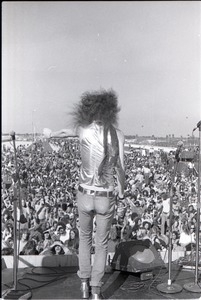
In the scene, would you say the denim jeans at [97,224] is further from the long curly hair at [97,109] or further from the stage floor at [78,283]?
the long curly hair at [97,109]

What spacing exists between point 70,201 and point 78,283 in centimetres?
80

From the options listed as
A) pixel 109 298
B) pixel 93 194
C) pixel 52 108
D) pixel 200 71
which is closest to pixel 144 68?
pixel 200 71

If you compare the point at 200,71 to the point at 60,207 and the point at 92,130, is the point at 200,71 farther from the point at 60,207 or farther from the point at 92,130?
the point at 60,207

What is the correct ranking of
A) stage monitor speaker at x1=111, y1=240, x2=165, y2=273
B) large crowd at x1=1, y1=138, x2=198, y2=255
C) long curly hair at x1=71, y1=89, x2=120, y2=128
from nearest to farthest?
long curly hair at x1=71, y1=89, x2=120, y2=128 < stage monitor speaker at x1=111, y1=240, x2=165, y2=273 < large crowd at x1=1, y1=138, x2=198, y2=255

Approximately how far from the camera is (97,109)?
8.71 feet

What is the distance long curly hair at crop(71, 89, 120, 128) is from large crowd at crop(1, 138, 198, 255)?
652 mm

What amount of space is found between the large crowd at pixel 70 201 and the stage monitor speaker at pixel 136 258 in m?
0.33

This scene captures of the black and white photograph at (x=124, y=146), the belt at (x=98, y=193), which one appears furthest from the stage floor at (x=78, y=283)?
the belt at (x=98, y=193)

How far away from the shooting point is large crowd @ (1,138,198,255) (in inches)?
135

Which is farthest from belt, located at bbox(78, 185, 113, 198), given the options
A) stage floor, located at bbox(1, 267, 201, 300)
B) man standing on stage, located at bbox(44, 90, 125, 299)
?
stage floor, located at bbox(1, 267, 201, 300)

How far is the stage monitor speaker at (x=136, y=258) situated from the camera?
310cm

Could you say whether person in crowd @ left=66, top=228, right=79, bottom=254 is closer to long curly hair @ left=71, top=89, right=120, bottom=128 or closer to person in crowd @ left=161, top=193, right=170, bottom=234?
person in crowd @ left=161, top=193, right=170, bottom=234

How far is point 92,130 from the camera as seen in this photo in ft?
8.27

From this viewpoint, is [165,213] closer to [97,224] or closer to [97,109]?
[97,224]
